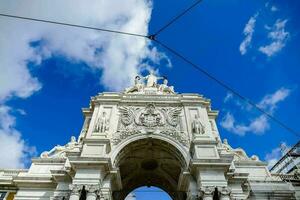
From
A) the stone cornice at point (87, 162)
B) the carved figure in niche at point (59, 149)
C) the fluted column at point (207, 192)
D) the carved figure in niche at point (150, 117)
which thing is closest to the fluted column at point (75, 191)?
the stone cornice at point (87, 162)

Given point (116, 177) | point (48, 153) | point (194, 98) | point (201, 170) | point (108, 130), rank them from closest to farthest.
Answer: point (201, 170), point (116, 177), point (108, 130), point (48, 153), point (194, 98)

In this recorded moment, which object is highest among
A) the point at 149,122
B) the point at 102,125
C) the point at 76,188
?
the point at 149,122

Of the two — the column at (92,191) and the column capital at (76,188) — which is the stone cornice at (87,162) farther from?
the column at (92,191)

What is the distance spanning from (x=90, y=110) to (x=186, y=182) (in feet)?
34.3

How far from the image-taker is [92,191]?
48.2 feet

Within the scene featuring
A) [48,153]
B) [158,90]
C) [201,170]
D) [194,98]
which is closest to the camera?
[201,170]

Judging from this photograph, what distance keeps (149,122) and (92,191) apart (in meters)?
6.81

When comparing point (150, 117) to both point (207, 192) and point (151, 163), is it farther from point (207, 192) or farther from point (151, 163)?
point (207, 192)

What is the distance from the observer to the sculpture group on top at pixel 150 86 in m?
24.1

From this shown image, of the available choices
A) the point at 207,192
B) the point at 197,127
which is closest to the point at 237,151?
the point at 197,127

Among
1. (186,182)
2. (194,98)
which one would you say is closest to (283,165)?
(194,98)

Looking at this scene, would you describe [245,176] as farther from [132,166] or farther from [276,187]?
[132,166]

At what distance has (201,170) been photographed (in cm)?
1593

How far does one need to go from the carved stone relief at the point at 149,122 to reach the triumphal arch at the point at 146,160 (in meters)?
0.07
